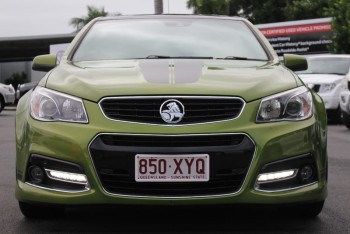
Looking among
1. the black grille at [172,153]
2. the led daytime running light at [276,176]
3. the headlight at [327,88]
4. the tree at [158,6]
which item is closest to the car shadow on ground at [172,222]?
the black grille at [172,153]

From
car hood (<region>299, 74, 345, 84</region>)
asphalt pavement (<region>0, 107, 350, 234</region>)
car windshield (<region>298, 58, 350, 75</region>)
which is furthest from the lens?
car windshield (<region>298, 58, 350, 75</region>)

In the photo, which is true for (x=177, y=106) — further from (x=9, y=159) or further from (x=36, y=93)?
(x=9, y=159)

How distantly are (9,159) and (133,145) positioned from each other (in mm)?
5094

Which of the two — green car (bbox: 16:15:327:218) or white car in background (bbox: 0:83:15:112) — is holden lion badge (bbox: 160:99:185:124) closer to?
green car (bbox: 16:15:327:218)

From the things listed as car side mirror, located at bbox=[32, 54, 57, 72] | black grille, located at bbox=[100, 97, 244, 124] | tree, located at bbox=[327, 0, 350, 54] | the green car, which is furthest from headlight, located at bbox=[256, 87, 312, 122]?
tree, located at bbox=[327, 0, 350, 54]

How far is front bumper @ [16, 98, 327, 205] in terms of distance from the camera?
165 inches

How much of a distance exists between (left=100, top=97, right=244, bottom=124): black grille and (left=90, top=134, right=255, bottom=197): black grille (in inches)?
5.4

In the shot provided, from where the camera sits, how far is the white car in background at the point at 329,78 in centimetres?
1589

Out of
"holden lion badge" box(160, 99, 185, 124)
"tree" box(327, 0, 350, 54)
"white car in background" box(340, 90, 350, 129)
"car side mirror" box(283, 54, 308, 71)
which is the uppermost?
"holden lion badge" box(160, 99, 185, 124)

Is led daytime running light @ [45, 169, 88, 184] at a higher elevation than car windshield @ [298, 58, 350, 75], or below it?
higher

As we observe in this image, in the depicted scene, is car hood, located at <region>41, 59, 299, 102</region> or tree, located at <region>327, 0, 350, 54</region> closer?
car hood, located at <region>41, 59, 299, 102</region>

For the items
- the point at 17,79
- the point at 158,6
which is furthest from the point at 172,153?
the point at 17,79

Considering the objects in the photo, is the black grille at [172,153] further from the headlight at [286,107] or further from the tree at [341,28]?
the tree at [341,28]

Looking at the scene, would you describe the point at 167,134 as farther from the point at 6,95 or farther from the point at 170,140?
the point at 6,95
